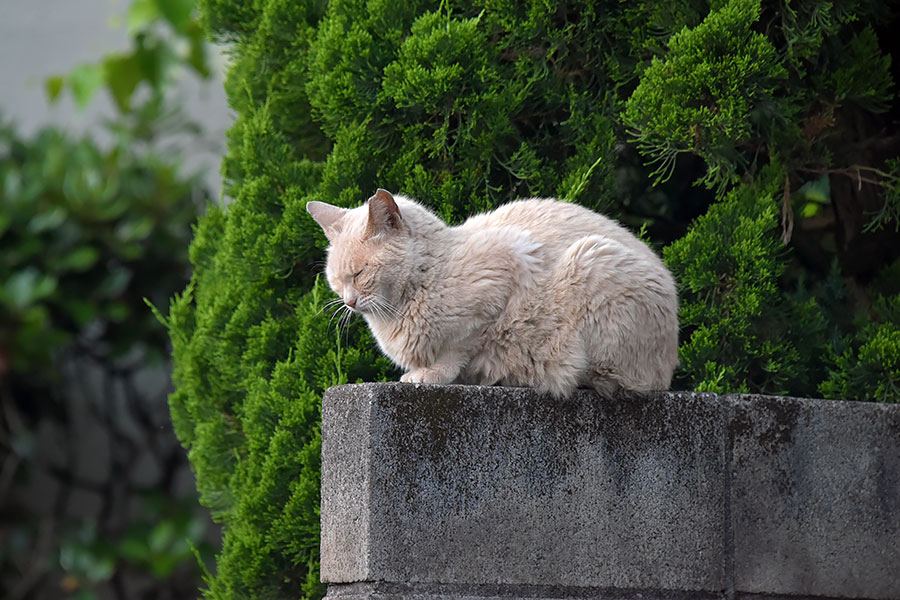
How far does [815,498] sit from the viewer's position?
283 centimetres

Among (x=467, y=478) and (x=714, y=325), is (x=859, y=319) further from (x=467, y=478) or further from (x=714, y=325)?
(x=467, y=478)

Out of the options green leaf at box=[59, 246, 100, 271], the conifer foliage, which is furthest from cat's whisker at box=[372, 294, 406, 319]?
green leaf at box=[59, 246, 100, 271]

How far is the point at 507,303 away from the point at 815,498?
1.04m

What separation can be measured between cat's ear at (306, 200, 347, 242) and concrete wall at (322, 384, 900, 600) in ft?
1.54

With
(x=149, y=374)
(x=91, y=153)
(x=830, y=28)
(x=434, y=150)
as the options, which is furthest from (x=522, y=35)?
(x=149, y=374)

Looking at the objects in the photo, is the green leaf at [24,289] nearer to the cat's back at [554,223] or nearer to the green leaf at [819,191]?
the cat's back at [554,223]

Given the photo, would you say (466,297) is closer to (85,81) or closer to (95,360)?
(85,81)

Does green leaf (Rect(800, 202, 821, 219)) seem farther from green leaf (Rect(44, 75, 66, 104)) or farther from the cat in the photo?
green leaf (Rect(44, 75, 66, 104))

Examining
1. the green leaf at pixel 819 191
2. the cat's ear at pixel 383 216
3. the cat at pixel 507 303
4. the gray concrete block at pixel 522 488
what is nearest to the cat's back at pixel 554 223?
the cat at pixel 507 303

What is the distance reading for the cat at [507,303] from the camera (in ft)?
8.44

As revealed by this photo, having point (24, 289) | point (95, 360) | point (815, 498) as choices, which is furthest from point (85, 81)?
point (815, 498)

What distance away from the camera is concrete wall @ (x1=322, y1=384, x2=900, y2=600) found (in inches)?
95.6

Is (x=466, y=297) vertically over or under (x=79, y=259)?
over

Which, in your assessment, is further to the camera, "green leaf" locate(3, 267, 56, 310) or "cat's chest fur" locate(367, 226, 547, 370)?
"green leaf" locate(3, 267, 56, 310)
